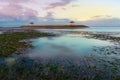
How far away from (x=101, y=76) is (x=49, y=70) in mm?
3666

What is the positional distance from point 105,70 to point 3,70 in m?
7.36

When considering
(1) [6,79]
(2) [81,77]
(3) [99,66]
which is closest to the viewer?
(1) [6,79]

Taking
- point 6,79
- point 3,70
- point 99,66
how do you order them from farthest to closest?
point 99,66 → point 3,70 → point 6,79

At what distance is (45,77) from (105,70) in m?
4.73

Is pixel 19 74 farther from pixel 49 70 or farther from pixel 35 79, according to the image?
pixel 49 70

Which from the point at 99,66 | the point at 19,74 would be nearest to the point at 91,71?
the point at 99,66

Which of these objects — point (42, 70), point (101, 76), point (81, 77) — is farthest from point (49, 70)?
point (101, 76)

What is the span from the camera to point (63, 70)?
1259 cm

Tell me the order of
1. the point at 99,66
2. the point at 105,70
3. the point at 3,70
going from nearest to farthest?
the point at 3,70
the point at 105,70
the point at 99,66

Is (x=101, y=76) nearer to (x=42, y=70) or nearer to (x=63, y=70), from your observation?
(x=63, y=70)

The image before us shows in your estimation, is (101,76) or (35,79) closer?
(35,79)

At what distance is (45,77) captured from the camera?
36.0 ft

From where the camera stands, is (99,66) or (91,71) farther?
(99,66)

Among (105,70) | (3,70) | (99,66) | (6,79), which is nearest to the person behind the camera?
(6,79)
